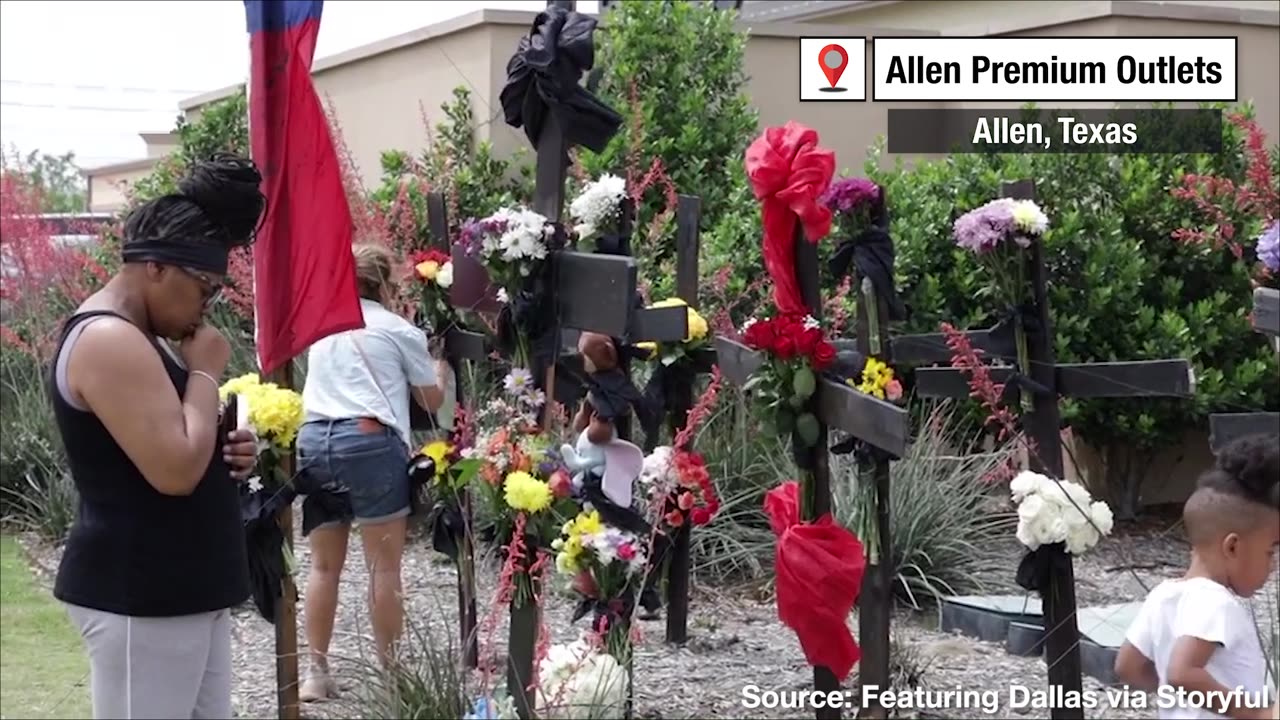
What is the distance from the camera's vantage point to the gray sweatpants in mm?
3670

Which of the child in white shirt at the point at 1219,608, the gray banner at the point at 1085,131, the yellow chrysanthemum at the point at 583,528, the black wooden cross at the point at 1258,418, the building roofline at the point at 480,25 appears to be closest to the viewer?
the child in white shirt at the point at 1219,608

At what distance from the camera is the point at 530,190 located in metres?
10.9

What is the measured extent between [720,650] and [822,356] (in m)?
2.11

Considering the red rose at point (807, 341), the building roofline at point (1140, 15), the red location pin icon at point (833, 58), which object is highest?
the building roofline at point (1140, 15)

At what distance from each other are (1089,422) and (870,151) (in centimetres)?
217

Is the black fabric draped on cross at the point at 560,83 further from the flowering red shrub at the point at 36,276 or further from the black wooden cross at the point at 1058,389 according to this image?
the flowering red shrub at the point at 36,276

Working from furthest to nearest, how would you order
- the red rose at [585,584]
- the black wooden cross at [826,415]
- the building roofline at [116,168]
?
the building roofline at [116,168]
the red rose at [585,584]
the black wooden cross at [826,415]

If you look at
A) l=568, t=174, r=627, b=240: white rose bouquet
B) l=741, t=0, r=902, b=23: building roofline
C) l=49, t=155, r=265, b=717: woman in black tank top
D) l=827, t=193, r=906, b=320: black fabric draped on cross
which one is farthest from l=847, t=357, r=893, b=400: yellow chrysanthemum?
l=741, t=0, r=902, b=23: building roofline

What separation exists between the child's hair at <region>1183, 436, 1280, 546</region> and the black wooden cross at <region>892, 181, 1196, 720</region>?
154 centimetres

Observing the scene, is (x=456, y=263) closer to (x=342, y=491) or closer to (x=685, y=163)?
(x=342, y=491)

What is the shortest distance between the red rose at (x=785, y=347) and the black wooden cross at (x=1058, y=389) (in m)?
0.83

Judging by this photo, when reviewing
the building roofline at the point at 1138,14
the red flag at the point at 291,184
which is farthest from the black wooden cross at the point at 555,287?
the building roofline at the point at 1138,14

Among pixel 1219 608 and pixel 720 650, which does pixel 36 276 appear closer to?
pixel 720 650

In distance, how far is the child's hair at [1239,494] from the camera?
142 inches
